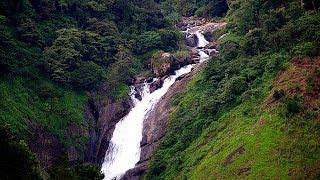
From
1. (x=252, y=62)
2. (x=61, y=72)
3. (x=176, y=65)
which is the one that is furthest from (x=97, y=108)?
(x=252, y=62)

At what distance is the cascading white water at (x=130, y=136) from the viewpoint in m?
40.2

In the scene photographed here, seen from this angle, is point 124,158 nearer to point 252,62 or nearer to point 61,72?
point 61,72

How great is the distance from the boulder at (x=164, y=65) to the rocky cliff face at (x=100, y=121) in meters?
6.49

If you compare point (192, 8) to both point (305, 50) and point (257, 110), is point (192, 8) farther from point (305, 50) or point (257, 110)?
point (257, 110)

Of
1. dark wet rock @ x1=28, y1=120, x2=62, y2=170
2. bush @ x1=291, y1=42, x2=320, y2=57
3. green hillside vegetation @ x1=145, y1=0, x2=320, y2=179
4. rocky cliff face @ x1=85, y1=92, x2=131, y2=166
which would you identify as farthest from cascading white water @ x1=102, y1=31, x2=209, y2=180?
bush @ x1=291, y1=42, x2=320, y2=57

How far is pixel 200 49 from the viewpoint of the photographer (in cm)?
6056

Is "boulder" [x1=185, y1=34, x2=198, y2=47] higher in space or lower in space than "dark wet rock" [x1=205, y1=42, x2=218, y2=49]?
higher

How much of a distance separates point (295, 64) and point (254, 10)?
14256mm

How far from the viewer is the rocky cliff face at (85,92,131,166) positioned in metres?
42.0

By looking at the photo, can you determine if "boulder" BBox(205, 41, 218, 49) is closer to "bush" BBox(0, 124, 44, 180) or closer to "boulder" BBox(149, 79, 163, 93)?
"boulder" BBox(149, 79, 163, 93)

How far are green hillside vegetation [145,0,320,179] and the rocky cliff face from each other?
22.6 feet

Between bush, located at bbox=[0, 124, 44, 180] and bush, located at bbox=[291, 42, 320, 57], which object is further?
bush, located at bbox=[291, 42, 320, 57]

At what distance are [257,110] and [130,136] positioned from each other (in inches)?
582

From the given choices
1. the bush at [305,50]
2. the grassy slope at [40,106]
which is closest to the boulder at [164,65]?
the grassy slope at [40,106]
